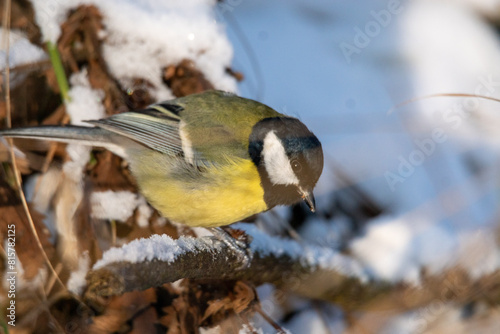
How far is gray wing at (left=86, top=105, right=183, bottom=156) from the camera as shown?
1.80m

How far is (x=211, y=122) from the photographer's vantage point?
1.80 m

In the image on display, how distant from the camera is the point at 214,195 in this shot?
1650 millimetres

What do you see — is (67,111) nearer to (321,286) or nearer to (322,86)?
(321,286)

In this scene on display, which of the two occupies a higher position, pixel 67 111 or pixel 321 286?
pixel 67 111

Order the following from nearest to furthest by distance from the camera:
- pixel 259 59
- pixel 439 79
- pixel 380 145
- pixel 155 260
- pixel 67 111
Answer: pixel 155 260, pixel 67 111, pixel 380 145, pixel 259 59, pixel 439 79

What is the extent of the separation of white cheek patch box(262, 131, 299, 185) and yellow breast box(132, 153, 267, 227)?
0.20ft

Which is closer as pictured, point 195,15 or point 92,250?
point 92,250

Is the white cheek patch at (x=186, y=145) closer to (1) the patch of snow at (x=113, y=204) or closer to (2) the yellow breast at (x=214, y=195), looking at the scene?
(2) the yellow breast at (x=214, y=195)

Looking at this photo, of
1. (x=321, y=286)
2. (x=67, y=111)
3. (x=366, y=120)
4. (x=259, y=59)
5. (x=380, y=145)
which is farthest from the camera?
(x=259, y=59)

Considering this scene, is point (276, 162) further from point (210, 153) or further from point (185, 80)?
point (185, 80)

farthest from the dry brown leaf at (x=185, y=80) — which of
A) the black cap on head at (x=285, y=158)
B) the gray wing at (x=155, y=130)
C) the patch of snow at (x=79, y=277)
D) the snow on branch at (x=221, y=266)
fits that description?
the patch of snow at (x=79, y=277)

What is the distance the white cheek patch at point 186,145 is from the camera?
1.75 metres

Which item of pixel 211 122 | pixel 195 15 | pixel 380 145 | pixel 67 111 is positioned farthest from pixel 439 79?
pixel 67 111

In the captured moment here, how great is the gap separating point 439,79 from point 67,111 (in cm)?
236
